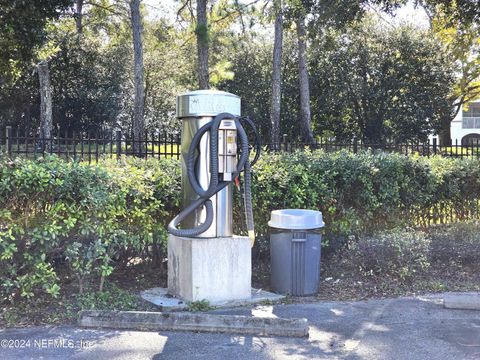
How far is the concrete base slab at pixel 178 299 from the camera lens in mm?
5274

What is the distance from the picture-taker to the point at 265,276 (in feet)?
21.7

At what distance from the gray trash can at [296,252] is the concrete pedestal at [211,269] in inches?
19.4

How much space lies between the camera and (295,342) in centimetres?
443

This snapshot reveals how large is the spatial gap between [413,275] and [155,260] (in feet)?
10.1

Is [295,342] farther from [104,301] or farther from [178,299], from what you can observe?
[104,301]

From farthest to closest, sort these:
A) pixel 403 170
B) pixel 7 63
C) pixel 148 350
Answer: pixel 7 63
pixel 403 170
pixel 148 350

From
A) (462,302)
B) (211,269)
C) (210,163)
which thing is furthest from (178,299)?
(462,302)

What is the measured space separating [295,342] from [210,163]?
1.89m

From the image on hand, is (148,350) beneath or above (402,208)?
beneath

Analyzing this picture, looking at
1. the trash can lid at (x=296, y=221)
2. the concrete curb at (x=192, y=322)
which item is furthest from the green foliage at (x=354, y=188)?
the concrete curb at (x=192, y=322)

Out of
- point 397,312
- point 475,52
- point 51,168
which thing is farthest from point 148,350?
point 475,52

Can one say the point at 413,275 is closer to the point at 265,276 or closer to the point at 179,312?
the point at 265,276

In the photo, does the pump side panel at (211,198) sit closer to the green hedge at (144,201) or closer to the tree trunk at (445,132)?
the green hedge at (144,201)

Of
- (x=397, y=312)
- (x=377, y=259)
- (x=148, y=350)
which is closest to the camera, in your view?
(x=148, y=350)
